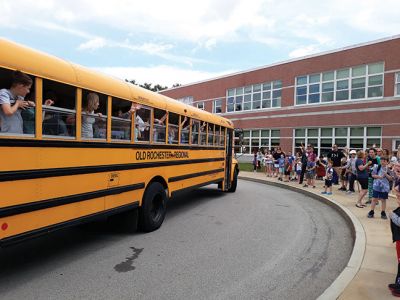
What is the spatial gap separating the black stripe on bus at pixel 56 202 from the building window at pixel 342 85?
20.9 meters

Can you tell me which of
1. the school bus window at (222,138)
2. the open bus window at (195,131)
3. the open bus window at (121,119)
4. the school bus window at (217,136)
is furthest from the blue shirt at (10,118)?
the school bus window at (222,138)

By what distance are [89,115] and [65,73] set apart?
2.24 feet

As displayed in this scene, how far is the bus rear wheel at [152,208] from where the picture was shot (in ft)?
20.4

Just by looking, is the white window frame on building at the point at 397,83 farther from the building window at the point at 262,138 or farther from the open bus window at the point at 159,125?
the open bus window at the point at 159,125

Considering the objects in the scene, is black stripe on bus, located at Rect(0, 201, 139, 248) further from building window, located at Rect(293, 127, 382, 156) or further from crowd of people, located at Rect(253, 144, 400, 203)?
building window, located at Rect(293, 127, 382, 156)

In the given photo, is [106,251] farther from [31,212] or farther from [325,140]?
[325,140]

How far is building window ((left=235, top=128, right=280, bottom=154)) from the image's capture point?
28.7 meters

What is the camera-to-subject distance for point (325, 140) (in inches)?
977

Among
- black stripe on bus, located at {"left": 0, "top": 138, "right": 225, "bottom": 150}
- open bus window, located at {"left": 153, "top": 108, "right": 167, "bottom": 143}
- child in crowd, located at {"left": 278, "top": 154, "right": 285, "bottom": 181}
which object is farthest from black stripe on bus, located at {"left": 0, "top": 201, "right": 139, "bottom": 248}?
child in crowd, located at {"left": 278, "top": 154, "right": 285, "bottom": 181}

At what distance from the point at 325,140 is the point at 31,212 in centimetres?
2366

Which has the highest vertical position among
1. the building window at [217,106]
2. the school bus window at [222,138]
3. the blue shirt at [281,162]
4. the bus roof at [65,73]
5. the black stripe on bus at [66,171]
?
the building window at [217,106]

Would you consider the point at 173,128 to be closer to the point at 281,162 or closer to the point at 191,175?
the point at 191,175

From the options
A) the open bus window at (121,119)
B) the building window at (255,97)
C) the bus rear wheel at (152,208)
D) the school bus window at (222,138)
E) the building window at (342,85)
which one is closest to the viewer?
the open bus window at (121,119)

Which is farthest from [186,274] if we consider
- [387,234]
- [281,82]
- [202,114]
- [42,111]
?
[281,82]
